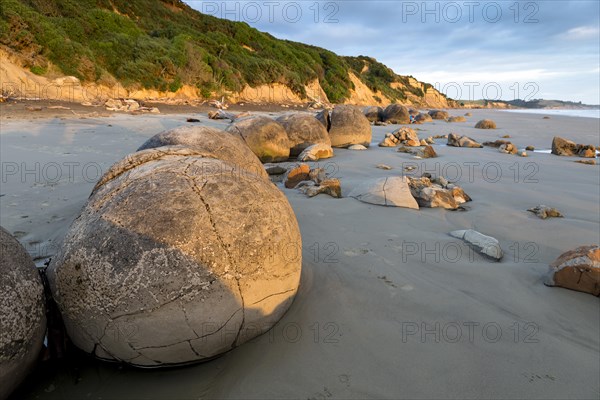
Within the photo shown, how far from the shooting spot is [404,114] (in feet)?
65.7

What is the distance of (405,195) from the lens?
4430mm

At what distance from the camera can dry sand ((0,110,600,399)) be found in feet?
6.03

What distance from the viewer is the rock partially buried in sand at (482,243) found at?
315 centimetres

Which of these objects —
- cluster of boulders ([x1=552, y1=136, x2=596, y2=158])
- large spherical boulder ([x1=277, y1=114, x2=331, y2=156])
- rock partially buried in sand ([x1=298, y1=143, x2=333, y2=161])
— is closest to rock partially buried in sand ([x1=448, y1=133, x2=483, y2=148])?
cluster of boulders ([x1=552, y1=136, x2=596, y2=158])

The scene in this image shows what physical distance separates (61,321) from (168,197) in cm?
89

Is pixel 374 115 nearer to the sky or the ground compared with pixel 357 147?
nearer to the sky

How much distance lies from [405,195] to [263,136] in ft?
12.9

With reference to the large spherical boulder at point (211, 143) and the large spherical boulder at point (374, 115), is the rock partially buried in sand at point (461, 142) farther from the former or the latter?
the large spherical boulder at point (374, 115)

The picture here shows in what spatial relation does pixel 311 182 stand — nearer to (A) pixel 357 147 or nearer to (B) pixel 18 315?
(B) pixel 18 315

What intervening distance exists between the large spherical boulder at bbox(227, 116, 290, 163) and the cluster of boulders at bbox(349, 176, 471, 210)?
3.21m

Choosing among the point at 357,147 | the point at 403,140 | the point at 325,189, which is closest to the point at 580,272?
the point at 325,189

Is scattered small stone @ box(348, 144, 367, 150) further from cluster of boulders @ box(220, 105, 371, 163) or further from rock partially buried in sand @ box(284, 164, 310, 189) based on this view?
rock partially buried in sand @ box(284, 164, 310, 189)

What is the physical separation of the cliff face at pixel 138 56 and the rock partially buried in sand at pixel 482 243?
14764mm

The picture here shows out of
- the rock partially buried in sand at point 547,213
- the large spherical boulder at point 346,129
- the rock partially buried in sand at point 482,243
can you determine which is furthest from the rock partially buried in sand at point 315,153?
the rock partially buried in sand at point 482,243
